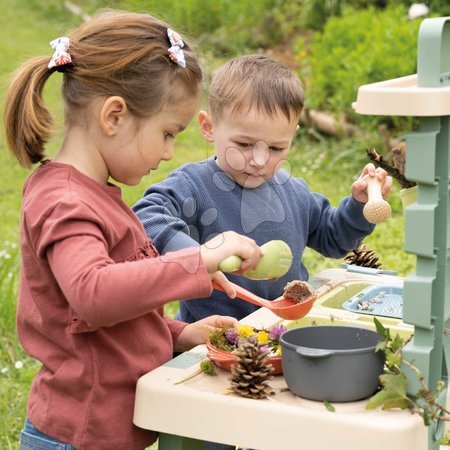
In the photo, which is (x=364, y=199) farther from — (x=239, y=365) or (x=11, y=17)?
(x=11, y=17)

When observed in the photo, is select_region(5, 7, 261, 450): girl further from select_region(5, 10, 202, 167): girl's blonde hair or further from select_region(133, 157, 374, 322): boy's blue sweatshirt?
select_region(133, 157, 374, 322): boy's blue sweatshirt

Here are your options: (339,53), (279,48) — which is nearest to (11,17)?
(279,48)

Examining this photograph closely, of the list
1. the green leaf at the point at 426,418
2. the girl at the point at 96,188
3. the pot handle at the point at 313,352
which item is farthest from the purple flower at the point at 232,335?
the green leaf at the point at 426,418

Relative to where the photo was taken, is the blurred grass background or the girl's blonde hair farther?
the blurred grass background

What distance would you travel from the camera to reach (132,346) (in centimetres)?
147

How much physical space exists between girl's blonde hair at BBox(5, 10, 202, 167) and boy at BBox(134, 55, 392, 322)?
35cm

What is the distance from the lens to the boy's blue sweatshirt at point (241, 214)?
1891 millimetres

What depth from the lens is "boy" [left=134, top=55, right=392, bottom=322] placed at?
6.12 ft

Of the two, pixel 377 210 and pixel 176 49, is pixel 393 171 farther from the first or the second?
pixel 176 49

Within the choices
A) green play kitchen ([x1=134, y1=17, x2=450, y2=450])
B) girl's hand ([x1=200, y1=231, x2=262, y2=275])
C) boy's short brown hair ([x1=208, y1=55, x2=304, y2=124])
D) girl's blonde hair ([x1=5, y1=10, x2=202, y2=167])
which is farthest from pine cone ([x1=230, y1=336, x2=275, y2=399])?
boy's short brown hair ([x1=208, y1=55, x2=304, y2=124])

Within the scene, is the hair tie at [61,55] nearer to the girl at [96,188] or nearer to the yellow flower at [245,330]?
the girl at [96,188]

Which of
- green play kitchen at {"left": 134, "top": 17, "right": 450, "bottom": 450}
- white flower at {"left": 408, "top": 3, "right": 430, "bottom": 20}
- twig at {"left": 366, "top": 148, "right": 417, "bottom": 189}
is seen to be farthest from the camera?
white flower at {"left": 408, "top": 3, "right": 430, "bottom": 20}

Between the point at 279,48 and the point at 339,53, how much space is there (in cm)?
131

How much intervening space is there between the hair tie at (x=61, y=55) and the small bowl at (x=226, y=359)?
49 cm
